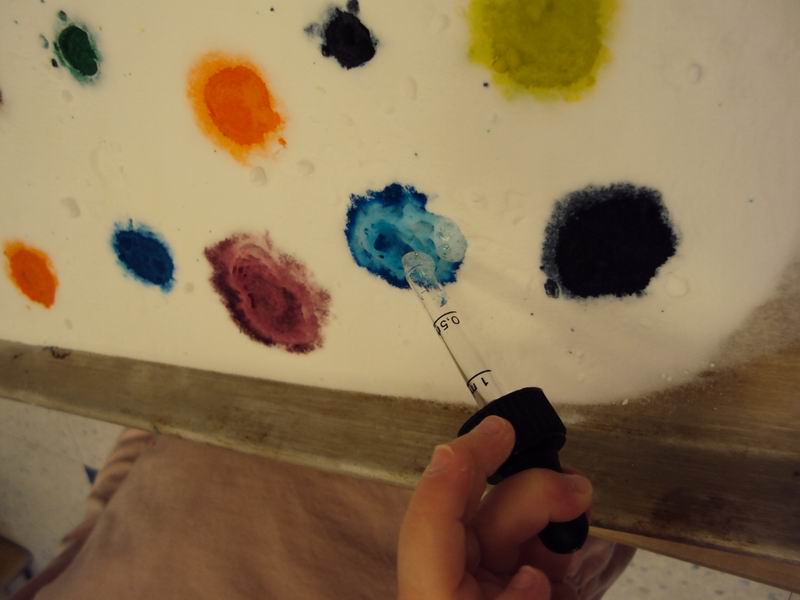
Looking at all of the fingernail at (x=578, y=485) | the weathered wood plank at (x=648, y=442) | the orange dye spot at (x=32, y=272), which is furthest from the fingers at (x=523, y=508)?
the orange dye spot at (x=32, y=272)

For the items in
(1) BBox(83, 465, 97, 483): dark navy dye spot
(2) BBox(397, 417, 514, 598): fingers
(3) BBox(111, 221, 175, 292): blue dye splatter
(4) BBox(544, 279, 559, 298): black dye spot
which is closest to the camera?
(2) BBox(397, 417, 514, 598): fingers

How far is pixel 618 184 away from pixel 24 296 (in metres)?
0.69

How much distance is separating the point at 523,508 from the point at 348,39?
310 millimetres

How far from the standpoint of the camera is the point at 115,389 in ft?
2.15

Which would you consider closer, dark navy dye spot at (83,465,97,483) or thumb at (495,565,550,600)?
thumb at (495,565,550,600)

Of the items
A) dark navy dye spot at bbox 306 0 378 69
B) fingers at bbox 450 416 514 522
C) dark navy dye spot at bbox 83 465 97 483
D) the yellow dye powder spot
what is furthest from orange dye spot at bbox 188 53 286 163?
dark navy dye spot at bbox 83 465 97 483

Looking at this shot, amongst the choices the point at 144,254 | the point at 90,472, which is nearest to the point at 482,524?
the point at 144,254

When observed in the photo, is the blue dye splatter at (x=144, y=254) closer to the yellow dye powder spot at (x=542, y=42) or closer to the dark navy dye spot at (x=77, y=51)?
the dark navy dye spot at (x=77, y=51)

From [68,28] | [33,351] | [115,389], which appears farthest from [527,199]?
[33,351]

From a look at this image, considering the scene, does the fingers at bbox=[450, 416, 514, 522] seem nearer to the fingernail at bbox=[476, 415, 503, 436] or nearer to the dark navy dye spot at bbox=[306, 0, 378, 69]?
the fingernail at bbox=[476, 415, 503, 436]

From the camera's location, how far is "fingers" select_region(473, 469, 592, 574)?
0.29 m

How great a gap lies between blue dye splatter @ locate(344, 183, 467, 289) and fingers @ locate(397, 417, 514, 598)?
169 millimetres

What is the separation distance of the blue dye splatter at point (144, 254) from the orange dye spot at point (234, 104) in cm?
15

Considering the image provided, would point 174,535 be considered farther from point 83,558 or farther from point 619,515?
point 619,515
